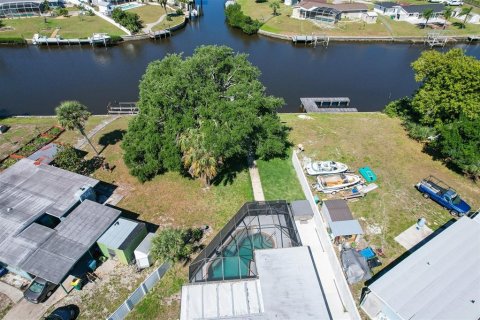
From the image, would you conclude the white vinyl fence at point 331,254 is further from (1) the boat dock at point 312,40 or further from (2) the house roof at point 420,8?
(2) the house roof at point 420,8

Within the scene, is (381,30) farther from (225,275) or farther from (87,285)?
(87,285)

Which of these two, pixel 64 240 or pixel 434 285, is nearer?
pixel 434 285

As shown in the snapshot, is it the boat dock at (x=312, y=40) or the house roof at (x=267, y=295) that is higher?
the boat dock at (x=312, y=40)

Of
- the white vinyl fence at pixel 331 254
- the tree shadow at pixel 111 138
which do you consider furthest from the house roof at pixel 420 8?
the tree shadow at pixel 111 138

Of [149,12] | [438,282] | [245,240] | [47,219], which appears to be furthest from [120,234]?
[149,12]

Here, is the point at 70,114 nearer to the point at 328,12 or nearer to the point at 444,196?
the point at 444,196

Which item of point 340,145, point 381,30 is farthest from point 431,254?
point 381,30

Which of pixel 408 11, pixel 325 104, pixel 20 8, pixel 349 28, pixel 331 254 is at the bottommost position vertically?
pixel 325 104

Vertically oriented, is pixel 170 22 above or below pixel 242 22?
below
